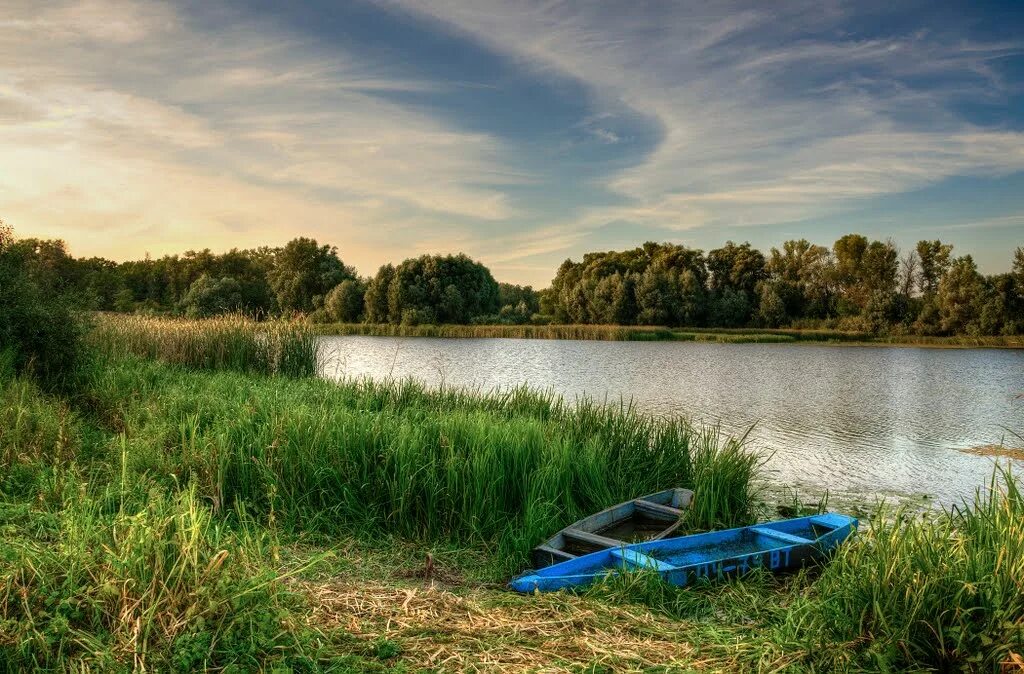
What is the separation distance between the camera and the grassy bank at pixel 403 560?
337 centimetres

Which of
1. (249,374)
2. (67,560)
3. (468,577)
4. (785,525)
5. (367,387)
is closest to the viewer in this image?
(67,560)

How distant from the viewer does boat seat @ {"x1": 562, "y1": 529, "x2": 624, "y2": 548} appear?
19.8 feet

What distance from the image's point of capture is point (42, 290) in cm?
1275

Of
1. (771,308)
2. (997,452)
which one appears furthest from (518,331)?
(997,452)

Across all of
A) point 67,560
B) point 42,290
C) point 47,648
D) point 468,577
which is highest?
point 42,290

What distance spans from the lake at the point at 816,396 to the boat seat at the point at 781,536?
301 cm

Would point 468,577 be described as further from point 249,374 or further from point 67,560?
point 249,374

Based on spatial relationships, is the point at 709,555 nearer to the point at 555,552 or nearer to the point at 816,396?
the point at 555,552

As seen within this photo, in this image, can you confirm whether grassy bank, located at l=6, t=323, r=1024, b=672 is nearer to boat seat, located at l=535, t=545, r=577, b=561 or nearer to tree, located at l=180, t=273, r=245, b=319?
boat seat, located at l=535, t=545, r=577, b=561

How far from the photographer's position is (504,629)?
408cm

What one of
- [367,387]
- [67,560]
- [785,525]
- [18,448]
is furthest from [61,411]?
[785,525]

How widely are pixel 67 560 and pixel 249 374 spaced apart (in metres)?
12.9

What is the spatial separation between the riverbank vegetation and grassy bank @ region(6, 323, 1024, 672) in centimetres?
2

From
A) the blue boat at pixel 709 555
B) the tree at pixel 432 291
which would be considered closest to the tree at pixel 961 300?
the tree at pixel 432 291
